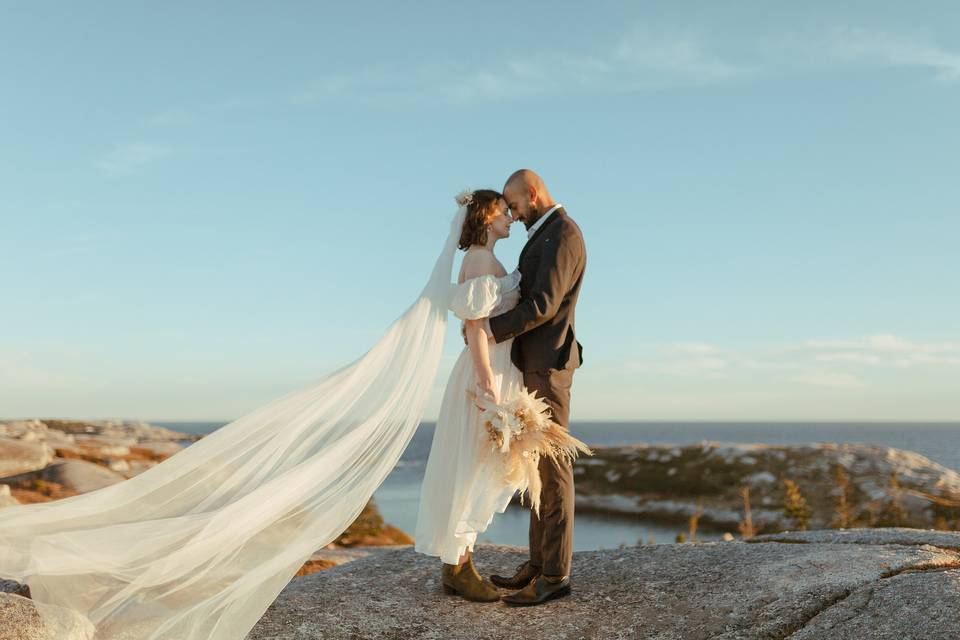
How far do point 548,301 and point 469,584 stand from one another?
2330 millimetres

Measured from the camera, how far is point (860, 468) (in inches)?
1054

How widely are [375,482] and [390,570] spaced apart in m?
1.57

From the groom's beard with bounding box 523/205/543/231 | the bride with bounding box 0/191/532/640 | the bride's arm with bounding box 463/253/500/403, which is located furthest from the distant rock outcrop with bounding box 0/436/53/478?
the groom's beard with bounding box 523/205/543/231

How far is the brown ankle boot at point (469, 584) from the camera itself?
Result: 6.00 metres

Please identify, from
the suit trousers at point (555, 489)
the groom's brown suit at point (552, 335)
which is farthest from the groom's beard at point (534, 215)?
the suit trousers at point (555, 489)

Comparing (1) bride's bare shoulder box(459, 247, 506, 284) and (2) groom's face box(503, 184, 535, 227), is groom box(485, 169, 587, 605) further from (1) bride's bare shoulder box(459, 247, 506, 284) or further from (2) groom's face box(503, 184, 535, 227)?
(1) bride's bare shoulder box(459, 247, 506, 284)

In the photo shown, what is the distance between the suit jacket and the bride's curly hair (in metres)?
0.37

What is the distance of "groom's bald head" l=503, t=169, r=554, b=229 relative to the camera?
5855mm

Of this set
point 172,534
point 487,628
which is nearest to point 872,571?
point 487,628

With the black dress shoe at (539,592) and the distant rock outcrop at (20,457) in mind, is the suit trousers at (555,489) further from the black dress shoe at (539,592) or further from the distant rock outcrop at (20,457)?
the distant rock outcrop at (20,457)

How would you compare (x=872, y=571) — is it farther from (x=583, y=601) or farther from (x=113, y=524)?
(x=113, y=524)

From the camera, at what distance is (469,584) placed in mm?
6027

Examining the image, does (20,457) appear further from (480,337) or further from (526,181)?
(526,181)

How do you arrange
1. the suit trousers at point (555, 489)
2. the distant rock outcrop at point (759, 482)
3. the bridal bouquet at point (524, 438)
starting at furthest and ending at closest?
the distant rock outcrop at point (759, 482)
the suit trousers at point (555, 489)
the bridal bouquet at point (524, 438)
